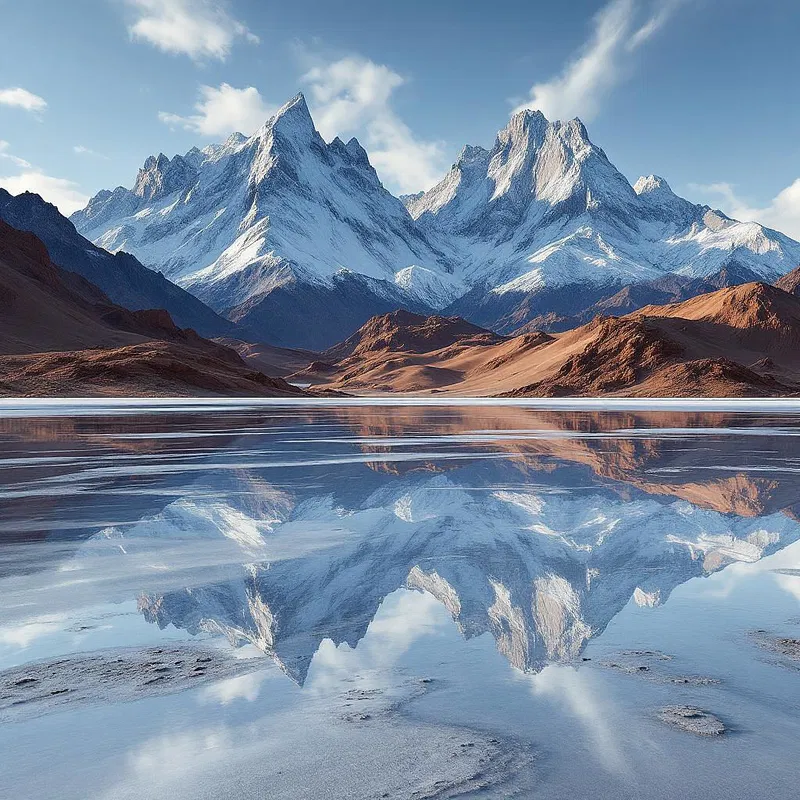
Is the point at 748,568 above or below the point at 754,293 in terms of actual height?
below

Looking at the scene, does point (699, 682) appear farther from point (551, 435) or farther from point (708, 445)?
point (551, 435)

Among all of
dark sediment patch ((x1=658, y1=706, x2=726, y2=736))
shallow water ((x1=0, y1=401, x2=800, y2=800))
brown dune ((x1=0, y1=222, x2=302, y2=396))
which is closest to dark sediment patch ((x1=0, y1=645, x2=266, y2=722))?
shallow water ((x1=0, y1=401, x2=800, y2=800))

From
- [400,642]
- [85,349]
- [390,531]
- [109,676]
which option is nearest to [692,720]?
[400,642]

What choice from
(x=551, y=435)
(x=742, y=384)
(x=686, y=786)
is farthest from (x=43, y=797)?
(x=742, y=384)

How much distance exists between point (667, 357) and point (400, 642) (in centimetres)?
10741

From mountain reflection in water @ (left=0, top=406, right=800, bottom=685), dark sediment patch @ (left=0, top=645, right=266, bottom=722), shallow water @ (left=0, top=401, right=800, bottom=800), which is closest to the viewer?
shallow water @ (left=0, top=401, right=800, bottom=800)

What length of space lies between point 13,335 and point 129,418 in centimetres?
7399

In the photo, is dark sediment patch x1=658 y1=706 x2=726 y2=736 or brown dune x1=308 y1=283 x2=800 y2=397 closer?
dark sediment patch x1=658 y1=706 x2=726 y2=736

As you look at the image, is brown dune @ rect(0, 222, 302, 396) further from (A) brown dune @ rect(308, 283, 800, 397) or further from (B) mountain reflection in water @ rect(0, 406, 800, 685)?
(B) mountain reflection in water @ rect(0, 406, 800, 685)

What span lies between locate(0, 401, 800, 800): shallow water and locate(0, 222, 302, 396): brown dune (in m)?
74.2

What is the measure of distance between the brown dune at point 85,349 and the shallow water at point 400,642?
74.2m

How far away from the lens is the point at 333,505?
14.3 m

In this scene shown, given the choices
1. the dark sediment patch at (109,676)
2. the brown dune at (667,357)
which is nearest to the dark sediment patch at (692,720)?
the dark sediment patch at (109,676)

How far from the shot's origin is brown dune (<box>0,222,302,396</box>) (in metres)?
85.4
